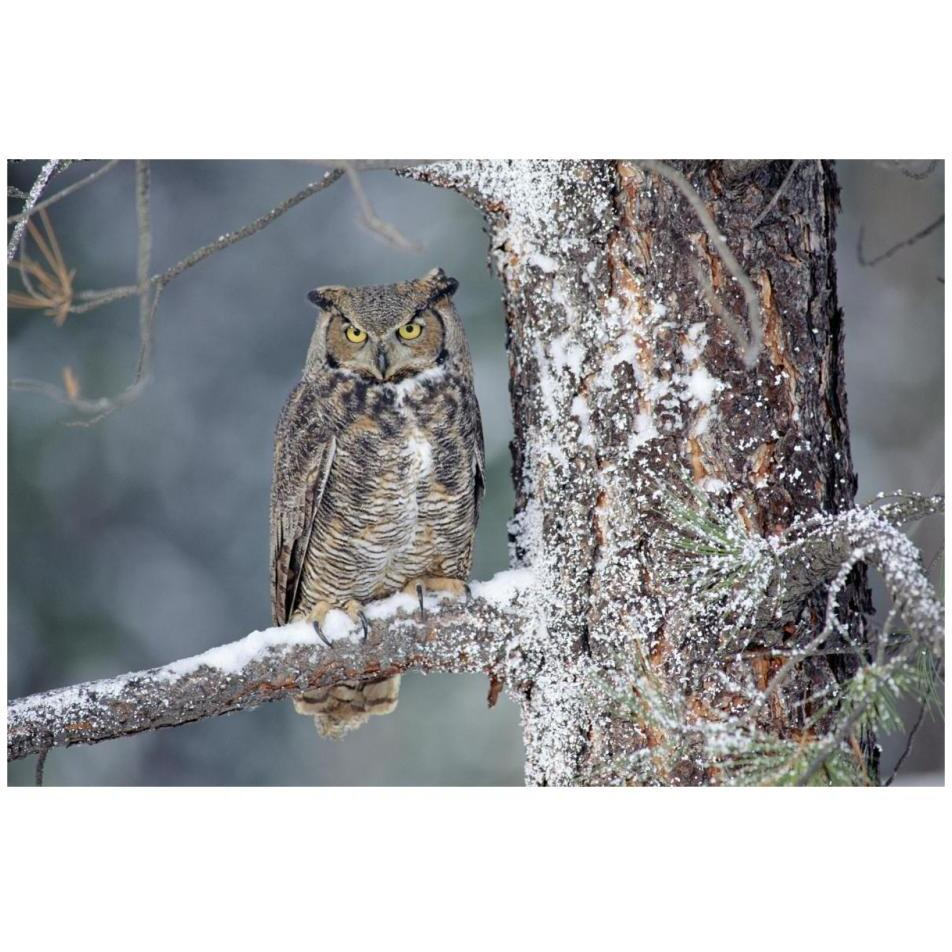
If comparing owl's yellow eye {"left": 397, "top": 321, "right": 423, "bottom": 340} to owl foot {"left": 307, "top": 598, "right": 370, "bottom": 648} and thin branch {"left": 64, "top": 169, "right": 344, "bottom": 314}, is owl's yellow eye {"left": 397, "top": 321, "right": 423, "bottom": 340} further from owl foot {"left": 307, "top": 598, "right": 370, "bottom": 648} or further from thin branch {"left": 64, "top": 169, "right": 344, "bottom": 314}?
owl foot {"left": 307, "top": 598, "right": 370, "bottom": 648}

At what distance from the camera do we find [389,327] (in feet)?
6.85

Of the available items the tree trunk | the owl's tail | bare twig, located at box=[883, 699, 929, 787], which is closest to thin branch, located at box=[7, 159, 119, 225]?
the tree trunk

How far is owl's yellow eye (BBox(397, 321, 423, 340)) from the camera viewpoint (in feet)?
6.92

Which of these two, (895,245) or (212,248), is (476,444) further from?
(895,245)

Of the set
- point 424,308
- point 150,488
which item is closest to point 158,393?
point 150,488

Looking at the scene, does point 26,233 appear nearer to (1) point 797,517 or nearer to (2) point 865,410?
(1) point 797,517

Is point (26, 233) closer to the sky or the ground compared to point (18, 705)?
closer to the sky

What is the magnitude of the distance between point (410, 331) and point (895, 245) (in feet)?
3.56

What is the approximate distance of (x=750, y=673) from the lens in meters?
1.82

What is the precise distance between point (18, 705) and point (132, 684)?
24cm

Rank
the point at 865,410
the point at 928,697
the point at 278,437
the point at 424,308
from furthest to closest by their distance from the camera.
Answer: the point at 865,410 < the point at 278,437 < the point at 424,308 < the point at 928,697

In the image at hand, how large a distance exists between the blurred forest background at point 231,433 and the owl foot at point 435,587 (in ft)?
2.86

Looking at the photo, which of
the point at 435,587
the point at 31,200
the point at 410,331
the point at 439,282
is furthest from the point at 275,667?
the point at 31,200

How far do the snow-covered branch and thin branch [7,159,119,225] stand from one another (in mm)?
964
